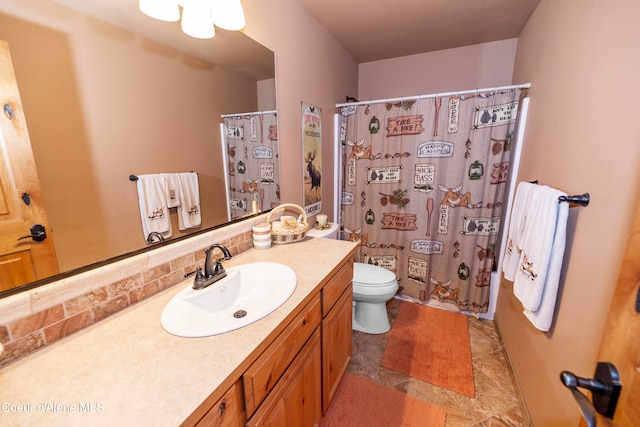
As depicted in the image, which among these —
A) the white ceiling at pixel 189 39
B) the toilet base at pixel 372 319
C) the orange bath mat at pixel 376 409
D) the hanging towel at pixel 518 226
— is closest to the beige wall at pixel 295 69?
the white ceiling at pixel 189 39

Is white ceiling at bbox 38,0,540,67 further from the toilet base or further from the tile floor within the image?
the tile floor

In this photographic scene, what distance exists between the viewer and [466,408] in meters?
1.43

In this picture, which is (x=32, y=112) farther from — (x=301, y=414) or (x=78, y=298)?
(x=301, y=414)

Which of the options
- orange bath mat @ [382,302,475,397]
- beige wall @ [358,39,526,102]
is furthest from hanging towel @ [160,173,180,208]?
beige wall @ [358,39,526,102]

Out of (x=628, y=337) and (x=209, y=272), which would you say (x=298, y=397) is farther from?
(x=628, y=337)

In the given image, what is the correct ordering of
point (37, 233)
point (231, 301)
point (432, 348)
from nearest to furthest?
point (37, 233), point (231, 301), point (432, 348)

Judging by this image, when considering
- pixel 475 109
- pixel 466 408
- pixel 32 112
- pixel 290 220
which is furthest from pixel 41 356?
pixel 475 109

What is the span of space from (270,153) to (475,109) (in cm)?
161

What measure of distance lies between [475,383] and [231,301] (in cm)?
157

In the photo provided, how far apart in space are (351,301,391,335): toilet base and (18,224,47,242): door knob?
1.87 meters

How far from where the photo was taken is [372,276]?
201 cm

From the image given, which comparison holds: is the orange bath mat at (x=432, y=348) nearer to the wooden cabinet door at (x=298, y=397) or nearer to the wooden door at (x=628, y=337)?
the wooden cabinet door at (x=298, y=397)

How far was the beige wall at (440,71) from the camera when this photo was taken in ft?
7.82

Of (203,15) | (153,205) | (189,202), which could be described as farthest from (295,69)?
(153,205)
